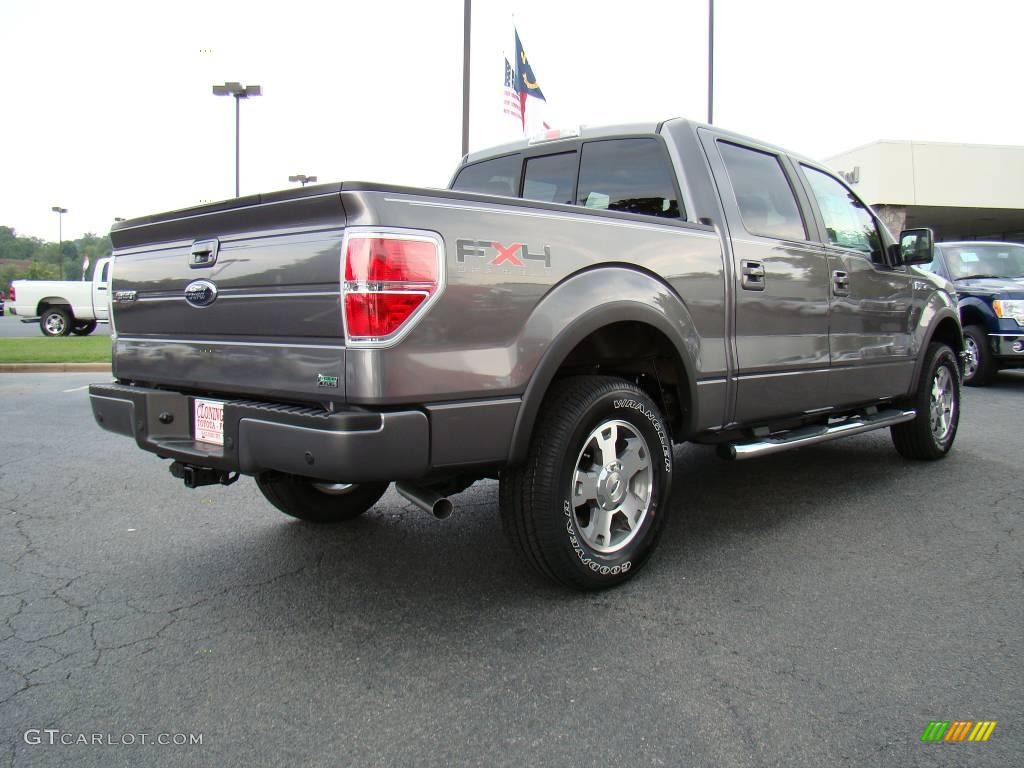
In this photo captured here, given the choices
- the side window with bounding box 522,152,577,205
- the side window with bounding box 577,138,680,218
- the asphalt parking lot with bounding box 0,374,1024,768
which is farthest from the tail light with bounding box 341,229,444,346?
the side window with bounding box 522,152,577,205

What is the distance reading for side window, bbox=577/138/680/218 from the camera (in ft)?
13.1

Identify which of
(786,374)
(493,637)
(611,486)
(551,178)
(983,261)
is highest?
(983,261)

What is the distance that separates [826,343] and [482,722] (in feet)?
10.3

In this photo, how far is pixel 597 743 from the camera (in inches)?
88.0

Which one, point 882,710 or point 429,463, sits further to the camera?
point 429,463

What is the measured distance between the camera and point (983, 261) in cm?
1070

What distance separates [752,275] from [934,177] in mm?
28374

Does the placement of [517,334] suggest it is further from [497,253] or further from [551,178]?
[551,178]

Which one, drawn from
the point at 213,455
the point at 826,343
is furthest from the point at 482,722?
the point at 826,343

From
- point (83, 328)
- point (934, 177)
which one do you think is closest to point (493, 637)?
point (83, 328)

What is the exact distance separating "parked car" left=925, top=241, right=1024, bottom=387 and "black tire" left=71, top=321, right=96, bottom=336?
22.1 m

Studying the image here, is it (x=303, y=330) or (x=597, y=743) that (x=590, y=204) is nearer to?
(x=303, y=330)

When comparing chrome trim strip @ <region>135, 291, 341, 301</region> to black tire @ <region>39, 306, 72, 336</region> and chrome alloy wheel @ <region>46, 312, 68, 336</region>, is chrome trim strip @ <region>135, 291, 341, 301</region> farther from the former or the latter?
chrome alloy wheel @ <region>46, 312, 68, 336</region>

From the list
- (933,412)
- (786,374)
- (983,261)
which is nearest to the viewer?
(786,374)
